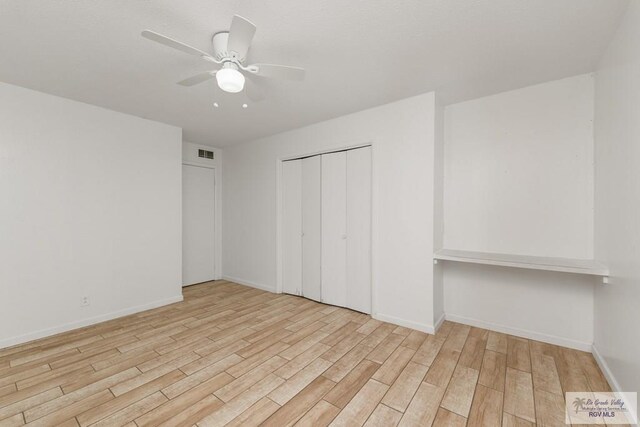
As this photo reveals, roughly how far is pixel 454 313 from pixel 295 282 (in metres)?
2.19

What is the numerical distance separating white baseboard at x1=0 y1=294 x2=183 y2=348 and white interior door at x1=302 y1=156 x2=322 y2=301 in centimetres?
190

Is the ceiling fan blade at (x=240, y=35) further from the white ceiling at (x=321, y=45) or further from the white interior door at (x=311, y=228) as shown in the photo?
the white interior door at (x=311, y=228)

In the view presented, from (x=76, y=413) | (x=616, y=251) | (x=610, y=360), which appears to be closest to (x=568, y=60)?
(x=616, y=251)

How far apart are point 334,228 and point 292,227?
0.79 m

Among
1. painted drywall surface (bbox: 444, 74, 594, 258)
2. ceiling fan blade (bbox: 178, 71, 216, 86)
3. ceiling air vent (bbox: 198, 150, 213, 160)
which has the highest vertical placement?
ceiling air vent (bbox: 198, 150, 213, 160)

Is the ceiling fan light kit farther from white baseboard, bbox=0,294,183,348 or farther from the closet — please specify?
white baseboard, bbox=0,294,183,348

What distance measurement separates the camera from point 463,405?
1719mm

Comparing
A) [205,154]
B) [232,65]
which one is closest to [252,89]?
[232,65]

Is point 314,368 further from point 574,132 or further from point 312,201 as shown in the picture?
point 574,132

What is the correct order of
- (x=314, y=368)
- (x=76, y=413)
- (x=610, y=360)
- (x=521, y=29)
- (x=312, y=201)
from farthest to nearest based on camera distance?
(x=312, y=201) → (x=314, y=368) → (x=610, y=360) → (x=521, y=29) → (x=76, y=413)

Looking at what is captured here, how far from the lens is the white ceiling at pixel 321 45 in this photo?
1592 millimetres

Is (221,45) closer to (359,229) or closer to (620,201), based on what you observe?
(359,229)

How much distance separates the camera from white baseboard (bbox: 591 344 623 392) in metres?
1.78

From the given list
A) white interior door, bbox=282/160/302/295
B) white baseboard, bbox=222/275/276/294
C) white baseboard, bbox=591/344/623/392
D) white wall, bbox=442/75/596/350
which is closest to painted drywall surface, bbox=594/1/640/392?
white baseboard, bbox=591/344/623/392
